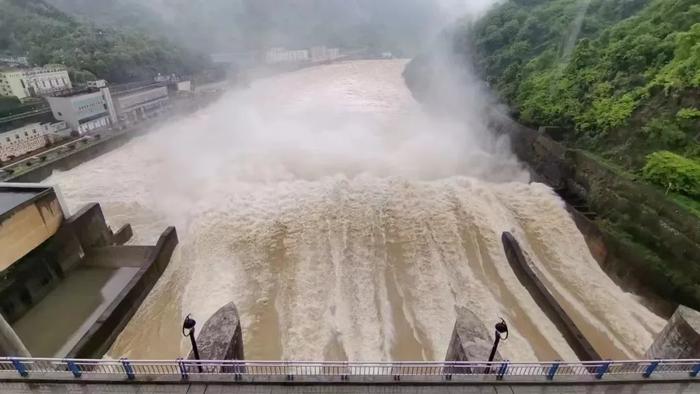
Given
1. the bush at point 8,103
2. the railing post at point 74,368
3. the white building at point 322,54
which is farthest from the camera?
the white building at point 322,54

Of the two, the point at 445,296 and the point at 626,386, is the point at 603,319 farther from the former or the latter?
the point at 626,386

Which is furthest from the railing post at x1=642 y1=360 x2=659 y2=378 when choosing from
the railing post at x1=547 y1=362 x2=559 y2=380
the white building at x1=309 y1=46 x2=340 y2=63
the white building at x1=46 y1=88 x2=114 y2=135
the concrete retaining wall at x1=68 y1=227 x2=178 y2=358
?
the white building at x1=309 y1=46 x2=340 y2=63

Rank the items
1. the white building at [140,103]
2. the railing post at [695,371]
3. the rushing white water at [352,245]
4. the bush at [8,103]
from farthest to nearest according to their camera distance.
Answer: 1. the white building at [140,103]
2. the bush at [8,103]
3. the rushing white water at [352,245]
4. the railing post at [695,371]

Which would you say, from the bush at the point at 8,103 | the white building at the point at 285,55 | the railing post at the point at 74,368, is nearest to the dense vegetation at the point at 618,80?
the railing post at the point at 74,368

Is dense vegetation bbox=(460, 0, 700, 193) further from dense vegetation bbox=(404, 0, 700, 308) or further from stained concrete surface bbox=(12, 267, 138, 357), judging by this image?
stained concrete surface bbox=(12, 267, 138, 357)

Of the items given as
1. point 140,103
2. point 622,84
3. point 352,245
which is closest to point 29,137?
point 140,103

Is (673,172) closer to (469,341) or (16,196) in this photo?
(469,341)

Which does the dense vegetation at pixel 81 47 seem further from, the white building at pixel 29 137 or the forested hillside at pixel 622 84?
the forested hillside at pixel 622 84
